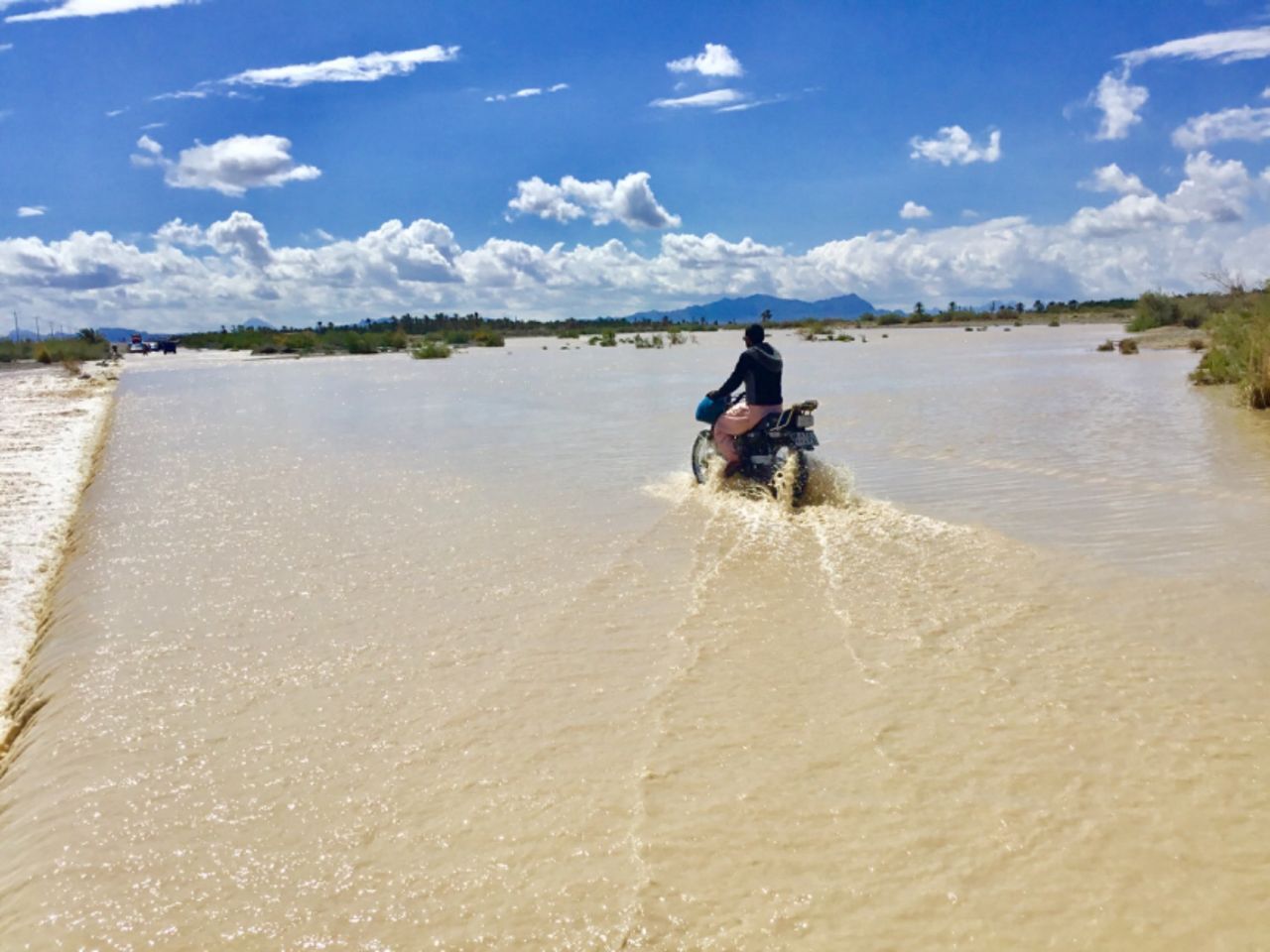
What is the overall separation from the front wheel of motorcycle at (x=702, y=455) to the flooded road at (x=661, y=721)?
0.29m

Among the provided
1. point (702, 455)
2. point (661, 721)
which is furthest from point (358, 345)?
point (661, 721)

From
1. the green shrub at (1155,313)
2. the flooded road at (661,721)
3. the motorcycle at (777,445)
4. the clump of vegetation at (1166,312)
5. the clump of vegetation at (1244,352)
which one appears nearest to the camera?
the flooded road at (661,721)

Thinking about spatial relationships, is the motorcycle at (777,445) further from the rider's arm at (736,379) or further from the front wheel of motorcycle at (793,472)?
the rider's arm at (736,379)

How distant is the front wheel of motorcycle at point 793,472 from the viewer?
32.4 ft

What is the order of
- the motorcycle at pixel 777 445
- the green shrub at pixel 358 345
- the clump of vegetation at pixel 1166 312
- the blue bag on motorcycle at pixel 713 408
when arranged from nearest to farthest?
1. the motorcycle at pixel 777 445
2. the blue bag on motorcycle at pixel 713 408
3. the clump of vegetation at pixel 1166 312
4. the green shrub at pixel 358 345

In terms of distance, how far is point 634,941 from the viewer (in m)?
3.35

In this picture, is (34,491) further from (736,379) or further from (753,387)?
(753,387)

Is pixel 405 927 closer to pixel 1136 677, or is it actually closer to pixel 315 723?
pixel 315 723

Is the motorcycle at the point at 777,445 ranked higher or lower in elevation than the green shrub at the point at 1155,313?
lower

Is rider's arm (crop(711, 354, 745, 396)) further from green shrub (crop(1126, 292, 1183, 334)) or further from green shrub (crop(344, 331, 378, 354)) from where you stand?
green shrub (crop(344, 331, 378, 354))

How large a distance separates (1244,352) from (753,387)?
13.7 meters

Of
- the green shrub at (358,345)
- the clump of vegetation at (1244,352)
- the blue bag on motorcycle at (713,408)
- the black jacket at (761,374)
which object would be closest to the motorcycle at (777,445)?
the blue bag on motorcycle at (713,408)

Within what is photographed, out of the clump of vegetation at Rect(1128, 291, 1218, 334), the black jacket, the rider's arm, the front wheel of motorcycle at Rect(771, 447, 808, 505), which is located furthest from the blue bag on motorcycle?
the clump of vegetation at Rect(1128, 291, 1218, 334)

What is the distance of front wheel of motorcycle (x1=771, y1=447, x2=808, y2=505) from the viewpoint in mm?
9891
